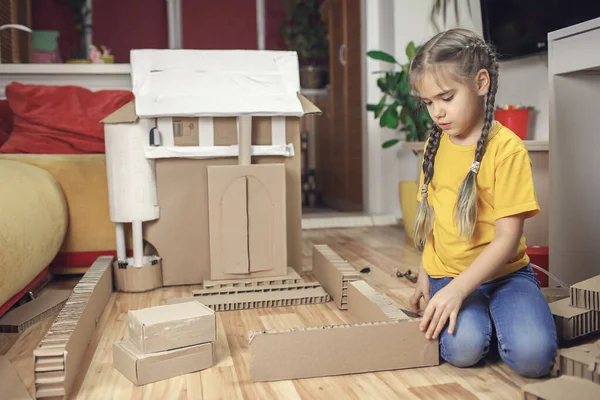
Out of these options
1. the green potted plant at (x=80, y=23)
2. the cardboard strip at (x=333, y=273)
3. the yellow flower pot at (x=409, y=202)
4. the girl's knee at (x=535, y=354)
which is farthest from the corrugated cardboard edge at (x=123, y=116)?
the green potted plant at (x=80, y=23)

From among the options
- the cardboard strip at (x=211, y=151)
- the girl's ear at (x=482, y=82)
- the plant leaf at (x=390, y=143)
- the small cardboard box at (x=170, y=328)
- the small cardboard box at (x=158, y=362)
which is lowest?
the small cardboard box at (x=158, y=362)

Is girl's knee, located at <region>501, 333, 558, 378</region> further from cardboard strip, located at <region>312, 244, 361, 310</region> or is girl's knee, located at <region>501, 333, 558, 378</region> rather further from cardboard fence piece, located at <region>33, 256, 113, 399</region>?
cardboard fence piece, located at <region>33, 256, 113, 399</region>

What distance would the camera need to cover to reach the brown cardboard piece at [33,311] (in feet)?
5.26

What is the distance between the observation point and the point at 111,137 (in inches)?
76.9

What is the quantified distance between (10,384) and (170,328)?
1.07 feet

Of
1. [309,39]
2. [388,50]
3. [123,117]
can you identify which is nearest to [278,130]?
[123,117]

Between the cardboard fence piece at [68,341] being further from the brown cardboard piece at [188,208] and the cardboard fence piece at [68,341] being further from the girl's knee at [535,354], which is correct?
the girl's knee at [535,354]

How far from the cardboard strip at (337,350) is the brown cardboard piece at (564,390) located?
11.2 inches

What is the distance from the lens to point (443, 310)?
1254 millimetres

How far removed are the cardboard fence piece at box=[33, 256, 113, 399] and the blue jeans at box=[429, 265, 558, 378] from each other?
0.75 meters

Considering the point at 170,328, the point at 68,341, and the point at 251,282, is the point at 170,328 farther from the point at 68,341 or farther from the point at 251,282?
the point at 251,282

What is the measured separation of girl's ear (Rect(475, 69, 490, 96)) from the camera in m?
1.30

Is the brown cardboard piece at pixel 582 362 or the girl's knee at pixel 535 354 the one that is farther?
the girl's knee at pixel 535 354

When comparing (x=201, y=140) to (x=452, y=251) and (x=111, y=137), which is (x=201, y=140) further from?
(x=452, y=251)
